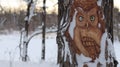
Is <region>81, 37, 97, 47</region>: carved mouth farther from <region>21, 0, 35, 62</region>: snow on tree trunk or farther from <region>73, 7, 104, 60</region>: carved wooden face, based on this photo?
<region>21, 0, 35, 62</region>: snow on tree trunk

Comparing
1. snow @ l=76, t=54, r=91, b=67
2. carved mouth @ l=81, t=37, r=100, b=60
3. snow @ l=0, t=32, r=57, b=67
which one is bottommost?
snow @ l=0, t=32, r=57, b=67

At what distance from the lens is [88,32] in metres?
3.88

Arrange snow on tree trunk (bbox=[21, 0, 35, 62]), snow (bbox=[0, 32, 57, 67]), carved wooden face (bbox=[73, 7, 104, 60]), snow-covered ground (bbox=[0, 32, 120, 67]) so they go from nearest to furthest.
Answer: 1. carved wooden face (bbox=[73, 7, 104, 60])
2. snow-covered ground (bbox=[0, 32, 120, 67])
3. snow (bbox=[0, 32, 57, 67])
4. snow on tree trunk (bbox=[21, 0, 35, 62])

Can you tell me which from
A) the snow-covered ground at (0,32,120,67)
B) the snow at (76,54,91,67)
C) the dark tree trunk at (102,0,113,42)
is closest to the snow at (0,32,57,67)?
the snow-covered ground at (0,32,120,67)

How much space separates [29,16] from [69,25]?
15.3 m

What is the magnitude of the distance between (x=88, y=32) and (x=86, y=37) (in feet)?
0.20

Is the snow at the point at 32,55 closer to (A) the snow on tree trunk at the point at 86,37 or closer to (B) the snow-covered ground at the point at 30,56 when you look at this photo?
(B) the snow-covered ground at the point at 30,56

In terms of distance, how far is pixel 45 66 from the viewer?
299 inches

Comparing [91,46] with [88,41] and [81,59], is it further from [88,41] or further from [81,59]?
[81,59]

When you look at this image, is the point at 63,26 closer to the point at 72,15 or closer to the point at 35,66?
the point at 72,15

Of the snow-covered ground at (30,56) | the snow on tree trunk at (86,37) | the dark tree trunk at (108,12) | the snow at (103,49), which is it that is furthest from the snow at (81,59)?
the snow-covered ground at (30,56)

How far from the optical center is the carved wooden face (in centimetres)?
388

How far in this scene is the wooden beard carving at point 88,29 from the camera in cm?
389

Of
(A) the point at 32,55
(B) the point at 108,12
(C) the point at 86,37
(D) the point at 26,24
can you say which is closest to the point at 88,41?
(C) the point at 86,37
